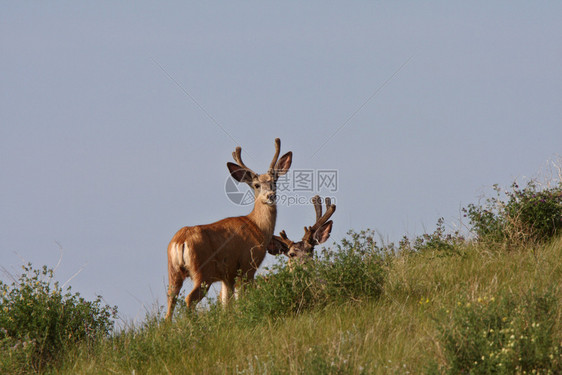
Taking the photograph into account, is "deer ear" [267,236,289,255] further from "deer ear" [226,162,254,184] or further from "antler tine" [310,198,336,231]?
"deer ear" [226,162,254,184]

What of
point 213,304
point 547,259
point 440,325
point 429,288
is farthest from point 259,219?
point 440,325

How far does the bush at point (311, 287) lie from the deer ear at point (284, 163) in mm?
2942

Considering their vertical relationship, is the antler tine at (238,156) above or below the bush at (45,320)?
above

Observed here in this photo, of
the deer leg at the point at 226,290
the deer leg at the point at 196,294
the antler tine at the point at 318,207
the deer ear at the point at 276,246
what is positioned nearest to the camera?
the deer leg at the point at 196,294

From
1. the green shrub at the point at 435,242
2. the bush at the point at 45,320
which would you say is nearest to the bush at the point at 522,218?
the green shrub at the point at 435,242

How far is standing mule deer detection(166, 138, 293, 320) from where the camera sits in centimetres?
887

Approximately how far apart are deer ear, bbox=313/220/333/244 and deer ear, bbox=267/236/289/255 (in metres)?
0.59

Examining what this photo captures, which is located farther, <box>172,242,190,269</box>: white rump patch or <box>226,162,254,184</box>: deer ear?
<box>226,162,254,184</box>: deer ear

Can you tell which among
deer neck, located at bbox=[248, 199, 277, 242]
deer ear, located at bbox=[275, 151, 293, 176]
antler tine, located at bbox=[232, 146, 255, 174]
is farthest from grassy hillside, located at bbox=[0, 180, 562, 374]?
antler tine, located at bbox=[232, 146, 255, 174]

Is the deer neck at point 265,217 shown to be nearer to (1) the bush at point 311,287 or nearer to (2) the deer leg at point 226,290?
(2) the deer leg at point 226,290

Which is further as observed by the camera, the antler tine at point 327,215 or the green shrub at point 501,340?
the antler tine at point 327,215

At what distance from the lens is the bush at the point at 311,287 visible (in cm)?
756

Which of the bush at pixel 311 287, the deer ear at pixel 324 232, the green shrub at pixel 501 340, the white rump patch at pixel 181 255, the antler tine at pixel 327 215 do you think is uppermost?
the antler tine at pixel 327 215

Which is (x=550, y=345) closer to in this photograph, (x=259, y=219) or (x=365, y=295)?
(x=365, y=295)
